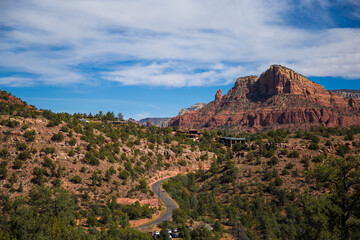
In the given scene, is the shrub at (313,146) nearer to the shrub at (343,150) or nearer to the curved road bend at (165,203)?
the shrub at (343,150)

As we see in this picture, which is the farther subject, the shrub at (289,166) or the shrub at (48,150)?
the shrub at (289,166)

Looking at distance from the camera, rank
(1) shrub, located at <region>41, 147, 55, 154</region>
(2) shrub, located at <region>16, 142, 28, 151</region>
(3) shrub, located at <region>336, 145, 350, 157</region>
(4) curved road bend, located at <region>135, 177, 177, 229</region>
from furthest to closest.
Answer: (3) shrub, located at <region>336, 145, 350, 157</region>, (1) shrub, located at <region>41, 147, 55, 154</region>, (2) shrub, located at <region>16, 142, 28, 151</region>, (4) curved road bend, located at <region>135, 177, 177, 229</region>

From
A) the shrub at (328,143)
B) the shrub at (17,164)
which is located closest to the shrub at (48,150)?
the shrub at (17,164)

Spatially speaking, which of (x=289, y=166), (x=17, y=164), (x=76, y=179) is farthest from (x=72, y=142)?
(x=289, y=166)

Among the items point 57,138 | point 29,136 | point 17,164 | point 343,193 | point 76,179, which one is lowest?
point 76,179

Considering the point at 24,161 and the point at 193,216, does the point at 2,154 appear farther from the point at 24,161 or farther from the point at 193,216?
the point at 193,216

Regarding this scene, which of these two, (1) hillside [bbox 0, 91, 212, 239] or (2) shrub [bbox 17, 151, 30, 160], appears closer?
(1) hillside [bbox 0, 91, 212, 239]

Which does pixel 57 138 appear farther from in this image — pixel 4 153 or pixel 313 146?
pixel 313 146

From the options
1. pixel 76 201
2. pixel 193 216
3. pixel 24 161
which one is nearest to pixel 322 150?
pixel 193 216

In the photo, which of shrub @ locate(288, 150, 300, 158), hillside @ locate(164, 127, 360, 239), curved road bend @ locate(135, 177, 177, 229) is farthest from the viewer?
shrub @ locate(288, 150, 300, 158)

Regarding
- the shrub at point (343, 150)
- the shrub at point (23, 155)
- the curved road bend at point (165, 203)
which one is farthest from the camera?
the shrub at point (343, 150)

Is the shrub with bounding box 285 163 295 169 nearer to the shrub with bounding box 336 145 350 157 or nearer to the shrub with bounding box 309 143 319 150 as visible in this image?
the shrub with bounding box 309 143 319 150

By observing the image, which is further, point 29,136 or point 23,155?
point 29,136

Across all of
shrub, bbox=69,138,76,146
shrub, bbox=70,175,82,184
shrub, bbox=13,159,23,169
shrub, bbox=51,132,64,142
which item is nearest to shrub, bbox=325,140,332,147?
shrub, bbox=70,175,82,184
